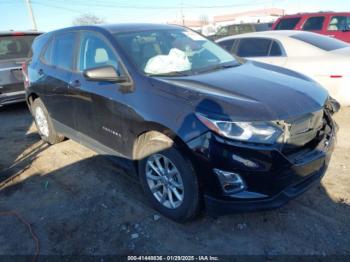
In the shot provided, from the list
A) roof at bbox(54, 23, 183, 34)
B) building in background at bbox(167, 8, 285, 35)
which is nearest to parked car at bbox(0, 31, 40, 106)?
roof at bbox(54, 23, 183, 34)

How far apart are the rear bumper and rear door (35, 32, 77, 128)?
216 cm

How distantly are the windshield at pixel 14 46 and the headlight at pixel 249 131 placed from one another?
6.19 metres

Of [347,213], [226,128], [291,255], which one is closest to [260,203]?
[291,255]

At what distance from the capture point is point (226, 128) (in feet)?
7.75

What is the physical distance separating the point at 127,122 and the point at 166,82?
584mm

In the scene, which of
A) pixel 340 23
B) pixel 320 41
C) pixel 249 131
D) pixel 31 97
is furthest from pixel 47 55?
pixel 340 23

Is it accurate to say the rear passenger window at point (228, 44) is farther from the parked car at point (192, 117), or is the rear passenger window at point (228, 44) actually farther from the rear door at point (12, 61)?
the rear door at point (12, 61)

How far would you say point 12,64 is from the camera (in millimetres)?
6453

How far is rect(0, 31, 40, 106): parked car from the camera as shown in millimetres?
6352

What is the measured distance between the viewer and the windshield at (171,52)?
3176 mm

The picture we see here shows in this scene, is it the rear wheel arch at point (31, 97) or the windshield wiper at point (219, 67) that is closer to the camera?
the windshield wiper at point (219, 67)

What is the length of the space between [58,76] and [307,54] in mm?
4073

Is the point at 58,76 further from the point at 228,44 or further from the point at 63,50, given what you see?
the point at 228,44

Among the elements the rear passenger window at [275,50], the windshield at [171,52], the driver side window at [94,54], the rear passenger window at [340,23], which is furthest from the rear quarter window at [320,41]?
the rear passenger window at [340,23]
